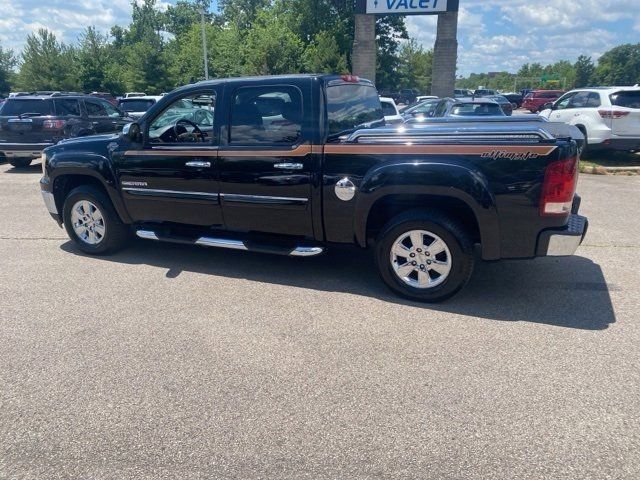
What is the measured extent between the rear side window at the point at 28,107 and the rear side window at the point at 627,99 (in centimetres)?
1288

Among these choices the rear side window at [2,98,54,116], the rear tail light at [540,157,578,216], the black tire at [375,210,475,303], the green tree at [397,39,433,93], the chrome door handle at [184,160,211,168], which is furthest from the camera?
the green tree at [397,39,433,93]

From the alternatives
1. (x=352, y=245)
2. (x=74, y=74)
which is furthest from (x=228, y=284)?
(x=74, y=74)

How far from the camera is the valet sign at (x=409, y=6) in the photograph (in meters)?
20.5

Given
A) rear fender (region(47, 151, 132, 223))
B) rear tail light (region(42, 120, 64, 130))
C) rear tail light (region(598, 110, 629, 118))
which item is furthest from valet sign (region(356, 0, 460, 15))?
rear fender (region(47, 151, 132, 223))

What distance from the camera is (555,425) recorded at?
2.63m

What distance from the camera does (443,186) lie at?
3828 millimetres

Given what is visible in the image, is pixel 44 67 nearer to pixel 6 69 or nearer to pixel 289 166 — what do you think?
pixel 6 69

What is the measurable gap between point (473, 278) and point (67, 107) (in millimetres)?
10806

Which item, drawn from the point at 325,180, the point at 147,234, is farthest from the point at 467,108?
the point at 147,234

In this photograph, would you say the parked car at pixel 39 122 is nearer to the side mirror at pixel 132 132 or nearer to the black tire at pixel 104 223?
the black tire at pixel 104 223

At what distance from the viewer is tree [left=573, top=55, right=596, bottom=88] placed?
240 feet

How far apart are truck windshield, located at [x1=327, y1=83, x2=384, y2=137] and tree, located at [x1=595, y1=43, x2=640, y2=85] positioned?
81158 mm

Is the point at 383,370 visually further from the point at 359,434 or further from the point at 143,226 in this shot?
the point at 143,226

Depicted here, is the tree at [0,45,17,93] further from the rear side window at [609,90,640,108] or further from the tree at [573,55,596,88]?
the tree at [573,55,596,88]
